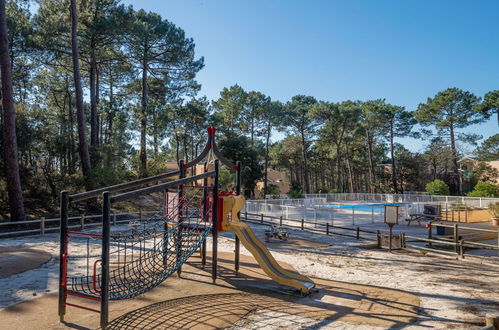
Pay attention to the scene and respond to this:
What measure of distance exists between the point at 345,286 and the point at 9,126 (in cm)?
1696

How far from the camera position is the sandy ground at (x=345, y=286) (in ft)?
21.3

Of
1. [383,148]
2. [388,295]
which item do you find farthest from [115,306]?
[383,148]

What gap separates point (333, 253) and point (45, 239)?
39.0 feet

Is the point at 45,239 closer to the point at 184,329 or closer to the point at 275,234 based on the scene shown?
the point at 275,234

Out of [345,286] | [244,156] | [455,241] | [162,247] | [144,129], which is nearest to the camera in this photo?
[345,286]

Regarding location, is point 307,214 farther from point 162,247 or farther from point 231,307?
point 231,307

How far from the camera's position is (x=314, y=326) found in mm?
6227

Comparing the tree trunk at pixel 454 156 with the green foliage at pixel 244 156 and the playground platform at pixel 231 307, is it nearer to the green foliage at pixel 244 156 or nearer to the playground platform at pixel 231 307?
the green foliage at pixel 244 156

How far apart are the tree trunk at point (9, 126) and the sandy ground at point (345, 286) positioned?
12.1 feet

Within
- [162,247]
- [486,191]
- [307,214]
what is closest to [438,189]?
[486,191]

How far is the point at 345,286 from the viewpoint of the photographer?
29.5 ft

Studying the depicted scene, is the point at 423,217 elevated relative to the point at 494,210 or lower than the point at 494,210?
lower

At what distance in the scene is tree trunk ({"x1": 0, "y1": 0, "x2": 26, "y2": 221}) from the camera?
16.9 m

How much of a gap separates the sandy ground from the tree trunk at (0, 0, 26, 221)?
3.70m
